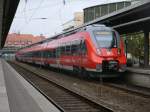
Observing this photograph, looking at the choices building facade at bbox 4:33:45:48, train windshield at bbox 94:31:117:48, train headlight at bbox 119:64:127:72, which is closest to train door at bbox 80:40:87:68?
train windshield at bbox 94:31:117:48

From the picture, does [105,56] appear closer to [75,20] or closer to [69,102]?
[69,102]

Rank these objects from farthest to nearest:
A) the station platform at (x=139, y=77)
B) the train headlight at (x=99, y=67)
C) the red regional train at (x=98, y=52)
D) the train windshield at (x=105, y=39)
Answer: the train windshield at (x=105, y=39) < the red regional train at (x=98, y=52) < the train headlight at (x=99, y=67) < the station platform at (x=139, y=77)

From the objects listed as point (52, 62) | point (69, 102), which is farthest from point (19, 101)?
point (52, 62)

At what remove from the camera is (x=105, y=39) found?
74.8 ft

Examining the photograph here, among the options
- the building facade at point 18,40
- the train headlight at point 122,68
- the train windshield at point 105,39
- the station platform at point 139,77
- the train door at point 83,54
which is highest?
the building facade at point 18,40

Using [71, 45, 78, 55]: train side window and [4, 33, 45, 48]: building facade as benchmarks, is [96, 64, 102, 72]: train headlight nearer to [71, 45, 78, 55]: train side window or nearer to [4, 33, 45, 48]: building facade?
[71, 45, 78, 55]: train side window

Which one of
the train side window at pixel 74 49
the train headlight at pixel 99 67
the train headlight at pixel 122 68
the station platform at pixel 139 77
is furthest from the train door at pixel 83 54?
the station platform at pixel 139 77

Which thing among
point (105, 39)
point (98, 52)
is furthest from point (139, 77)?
point (105, 39)

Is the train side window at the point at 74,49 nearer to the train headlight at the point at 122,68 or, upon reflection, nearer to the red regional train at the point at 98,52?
the red regional train at the point at 98,52

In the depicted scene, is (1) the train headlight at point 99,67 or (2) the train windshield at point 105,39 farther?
(2) the train windshield at point 105,39

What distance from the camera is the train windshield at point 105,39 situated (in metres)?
22.5

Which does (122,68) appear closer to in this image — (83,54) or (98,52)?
(98,52)

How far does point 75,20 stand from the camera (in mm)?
108625

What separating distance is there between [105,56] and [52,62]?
15.3 m
